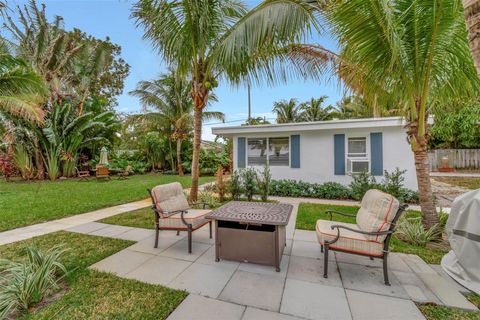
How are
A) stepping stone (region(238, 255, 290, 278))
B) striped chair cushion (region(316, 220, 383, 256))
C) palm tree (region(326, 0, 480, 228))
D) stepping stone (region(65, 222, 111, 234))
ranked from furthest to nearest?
stepping stone (region(65, 222, 111, 234)), palm tree (region(326, 0, 480, 228)), stepping stone (region(238, 255, 290, 278)), striped chair cushion (region(316, 220, 383, 256))

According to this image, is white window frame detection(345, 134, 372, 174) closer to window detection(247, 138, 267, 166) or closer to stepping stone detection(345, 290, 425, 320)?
window detection(247, 138, 267, 166)

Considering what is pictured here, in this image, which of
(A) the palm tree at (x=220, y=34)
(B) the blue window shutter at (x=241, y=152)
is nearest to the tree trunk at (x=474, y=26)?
(A) the palm tree at (x=220, y=34)

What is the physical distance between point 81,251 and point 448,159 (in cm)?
2270

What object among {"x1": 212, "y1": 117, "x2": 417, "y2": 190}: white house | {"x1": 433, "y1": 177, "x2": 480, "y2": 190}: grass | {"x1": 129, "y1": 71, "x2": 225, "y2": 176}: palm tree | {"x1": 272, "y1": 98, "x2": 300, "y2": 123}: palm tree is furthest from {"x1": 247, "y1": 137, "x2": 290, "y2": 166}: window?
{"x1": 272, "y1": 98, "x2": 300, "y2": 123}: palm tree

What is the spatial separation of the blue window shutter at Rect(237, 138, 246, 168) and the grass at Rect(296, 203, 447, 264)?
370 centimetres

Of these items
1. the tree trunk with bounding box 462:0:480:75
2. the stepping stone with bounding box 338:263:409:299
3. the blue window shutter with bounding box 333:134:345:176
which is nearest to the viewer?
the tree trunk with bounding box 462:0:480:75

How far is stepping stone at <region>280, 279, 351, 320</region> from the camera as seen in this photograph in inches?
88.8

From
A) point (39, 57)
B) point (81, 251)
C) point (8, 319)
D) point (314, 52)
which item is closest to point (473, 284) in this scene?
point (8, 319)

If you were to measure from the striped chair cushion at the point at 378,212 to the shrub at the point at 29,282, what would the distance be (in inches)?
165

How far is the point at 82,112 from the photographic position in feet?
45.8

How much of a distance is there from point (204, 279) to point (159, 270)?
74 cm

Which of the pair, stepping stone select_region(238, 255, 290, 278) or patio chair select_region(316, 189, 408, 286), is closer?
patio chair select_region(316, 189, 408, 286)

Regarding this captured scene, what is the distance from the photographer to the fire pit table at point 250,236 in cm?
313

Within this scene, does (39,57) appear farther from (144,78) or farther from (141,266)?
(141,266)
